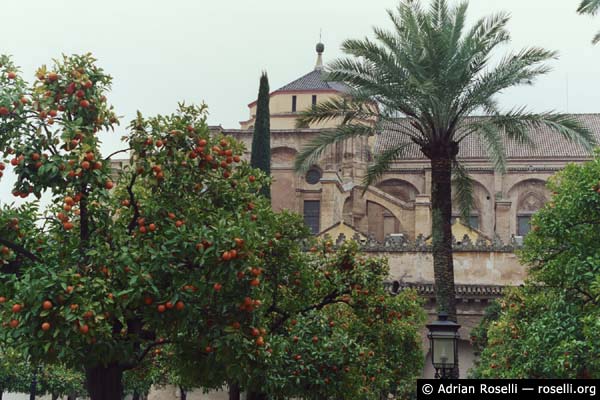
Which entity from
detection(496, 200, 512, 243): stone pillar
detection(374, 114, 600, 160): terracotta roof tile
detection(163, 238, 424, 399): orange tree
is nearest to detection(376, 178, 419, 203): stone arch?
detection(374, 114, 600, 160): terracotta roof tile

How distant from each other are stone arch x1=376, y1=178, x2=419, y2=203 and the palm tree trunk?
3122cm

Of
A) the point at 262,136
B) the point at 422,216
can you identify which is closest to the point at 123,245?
the point at 262,136

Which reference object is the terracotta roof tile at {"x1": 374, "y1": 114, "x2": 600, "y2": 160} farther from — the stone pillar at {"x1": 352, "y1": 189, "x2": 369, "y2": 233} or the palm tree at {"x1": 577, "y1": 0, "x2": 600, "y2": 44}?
the palm tree at {"x1": 577, "y1": 0, "x2": 600, "y2": 44}

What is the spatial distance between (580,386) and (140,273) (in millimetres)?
5949

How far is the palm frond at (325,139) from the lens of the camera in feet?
58.2

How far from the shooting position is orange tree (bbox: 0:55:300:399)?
28.2 ft

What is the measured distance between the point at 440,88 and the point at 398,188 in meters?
31.9

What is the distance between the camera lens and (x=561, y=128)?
652 inches

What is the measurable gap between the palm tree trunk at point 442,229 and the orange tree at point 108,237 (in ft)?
23.2

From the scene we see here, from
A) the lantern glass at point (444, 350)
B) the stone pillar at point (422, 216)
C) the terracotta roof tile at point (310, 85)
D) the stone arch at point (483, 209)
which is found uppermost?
the terracotta roof tile at point (310, 85)

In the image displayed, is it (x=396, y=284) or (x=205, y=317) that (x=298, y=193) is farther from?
(x=205, y=317)

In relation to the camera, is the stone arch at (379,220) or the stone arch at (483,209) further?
the stone arch at (483,209)

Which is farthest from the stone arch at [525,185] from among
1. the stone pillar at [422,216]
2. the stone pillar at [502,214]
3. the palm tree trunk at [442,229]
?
the palm tree trunk at [442,229]

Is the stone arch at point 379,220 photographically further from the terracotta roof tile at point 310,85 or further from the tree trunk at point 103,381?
the tree trunk at point 103,381
